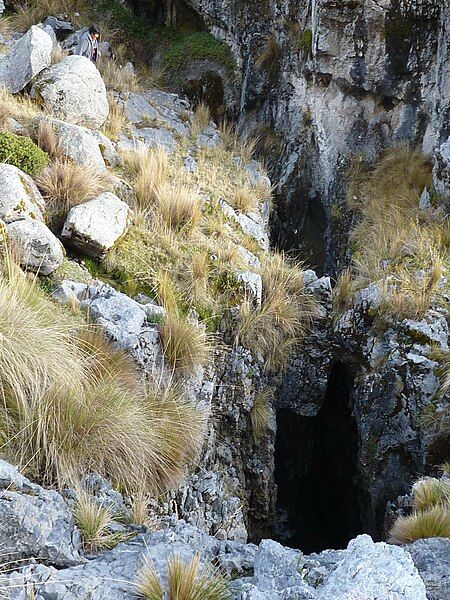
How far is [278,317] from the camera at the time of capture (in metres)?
6.27

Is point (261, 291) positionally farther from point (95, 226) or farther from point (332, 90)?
point (332, 90)

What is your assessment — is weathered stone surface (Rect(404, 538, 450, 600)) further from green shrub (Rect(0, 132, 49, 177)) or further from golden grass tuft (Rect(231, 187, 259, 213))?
golden grass tuft (Rect(231, 187, 259, 213))

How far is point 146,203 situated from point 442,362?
160 inches

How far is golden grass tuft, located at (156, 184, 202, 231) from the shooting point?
22.5 feet

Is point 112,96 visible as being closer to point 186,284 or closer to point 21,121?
point 21,121

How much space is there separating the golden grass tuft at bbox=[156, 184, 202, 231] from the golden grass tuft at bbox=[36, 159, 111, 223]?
0.86 metres

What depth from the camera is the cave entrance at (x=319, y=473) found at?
7062 millimetres

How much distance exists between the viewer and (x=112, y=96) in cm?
972

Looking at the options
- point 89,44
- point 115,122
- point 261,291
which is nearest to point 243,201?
point 261,291

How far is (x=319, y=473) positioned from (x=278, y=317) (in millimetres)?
2695

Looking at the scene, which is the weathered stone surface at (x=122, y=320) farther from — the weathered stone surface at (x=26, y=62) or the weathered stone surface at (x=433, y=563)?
the weathered stone surface at (x=26, y=62)

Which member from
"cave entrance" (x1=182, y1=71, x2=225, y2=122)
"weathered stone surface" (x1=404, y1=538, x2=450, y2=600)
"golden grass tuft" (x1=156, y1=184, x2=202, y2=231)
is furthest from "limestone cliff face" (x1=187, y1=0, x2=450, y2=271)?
"weathered stone surface" (x1=404, y1=538, x2=450, y2=600)

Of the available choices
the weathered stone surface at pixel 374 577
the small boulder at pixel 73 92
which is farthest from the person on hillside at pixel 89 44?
the weathered stone surface at pixel 374 577

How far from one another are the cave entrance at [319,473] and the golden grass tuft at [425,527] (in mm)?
3151
